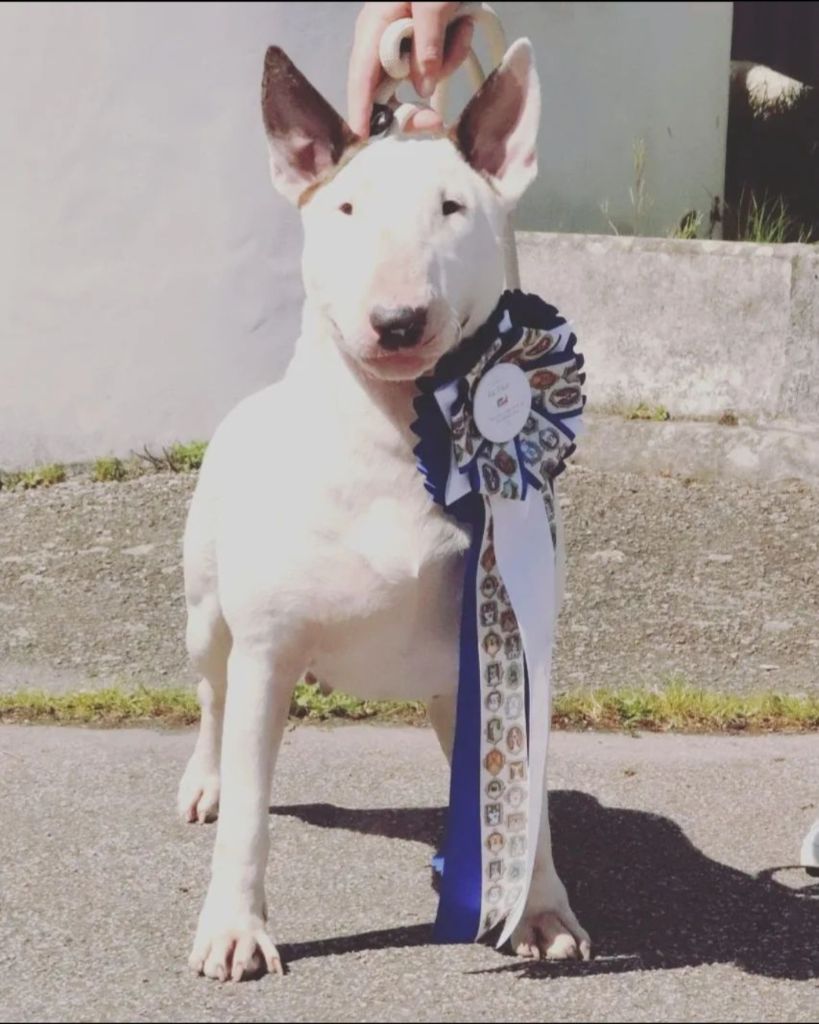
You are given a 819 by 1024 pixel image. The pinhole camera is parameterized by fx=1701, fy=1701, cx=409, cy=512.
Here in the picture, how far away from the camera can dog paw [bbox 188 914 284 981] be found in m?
2.94

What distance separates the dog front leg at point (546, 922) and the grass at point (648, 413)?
3.41 m

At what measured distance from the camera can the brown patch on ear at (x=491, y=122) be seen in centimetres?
290

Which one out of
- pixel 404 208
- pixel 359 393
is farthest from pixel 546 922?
pixel 404 208

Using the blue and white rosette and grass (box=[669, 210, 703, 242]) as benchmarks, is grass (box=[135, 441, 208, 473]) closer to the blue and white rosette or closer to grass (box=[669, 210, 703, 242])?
grass (box=[669, 210, 703, 242])

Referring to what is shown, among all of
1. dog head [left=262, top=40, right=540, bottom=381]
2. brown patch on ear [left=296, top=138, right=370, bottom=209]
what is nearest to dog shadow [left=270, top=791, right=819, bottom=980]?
dog head [left=262, top=40, right=540, bottom=381]

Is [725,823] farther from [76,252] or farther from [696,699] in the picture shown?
[76,252]

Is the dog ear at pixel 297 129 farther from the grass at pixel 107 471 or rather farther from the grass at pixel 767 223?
the grass at pixel 767 223

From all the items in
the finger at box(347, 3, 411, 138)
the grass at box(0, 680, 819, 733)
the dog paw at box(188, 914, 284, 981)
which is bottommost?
the dog paw at box(188, 914, 284, 981)

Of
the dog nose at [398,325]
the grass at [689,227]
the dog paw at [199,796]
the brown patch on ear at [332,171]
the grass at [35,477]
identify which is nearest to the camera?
the dog nose at [398,325]

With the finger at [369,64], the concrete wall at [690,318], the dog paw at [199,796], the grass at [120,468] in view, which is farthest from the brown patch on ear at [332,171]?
the concrete wall at [690,318]

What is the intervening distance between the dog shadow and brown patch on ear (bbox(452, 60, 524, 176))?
1.42 metres

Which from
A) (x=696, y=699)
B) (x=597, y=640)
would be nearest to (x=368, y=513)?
(x=696, y=699)

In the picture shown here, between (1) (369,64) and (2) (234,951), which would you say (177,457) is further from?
(2) (234,951)

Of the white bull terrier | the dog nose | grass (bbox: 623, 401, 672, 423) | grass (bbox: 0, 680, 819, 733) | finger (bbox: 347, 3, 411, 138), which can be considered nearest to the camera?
the dog nose
